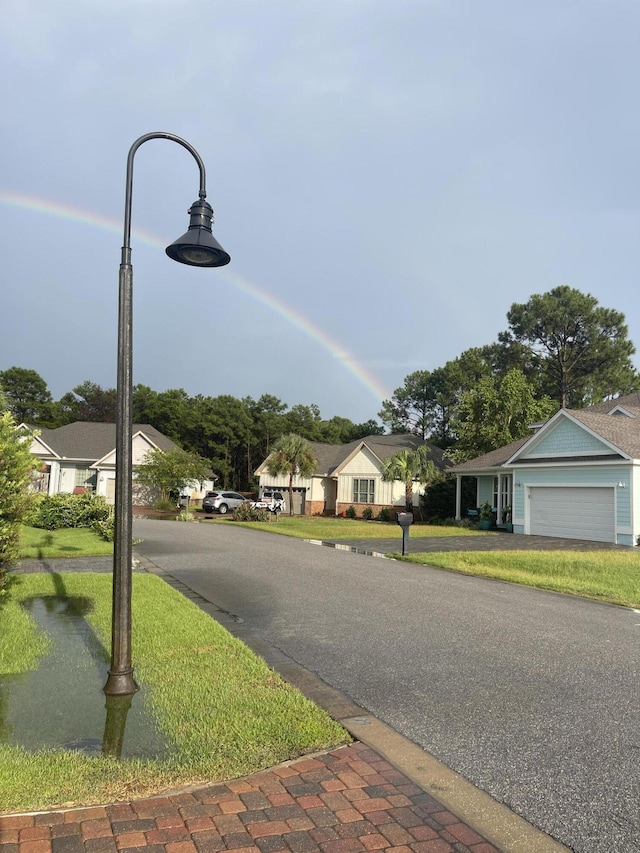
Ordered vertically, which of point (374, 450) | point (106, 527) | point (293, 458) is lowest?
point (106, 527)

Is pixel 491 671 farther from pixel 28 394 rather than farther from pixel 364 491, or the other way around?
pixel 28 394

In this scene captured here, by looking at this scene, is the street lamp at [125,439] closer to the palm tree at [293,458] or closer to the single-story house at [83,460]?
the palm tree at [293,458]

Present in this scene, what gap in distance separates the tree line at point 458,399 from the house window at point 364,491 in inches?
239

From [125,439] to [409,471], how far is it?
99.4 ft

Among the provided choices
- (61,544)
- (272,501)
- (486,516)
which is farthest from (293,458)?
Result: (61,544)

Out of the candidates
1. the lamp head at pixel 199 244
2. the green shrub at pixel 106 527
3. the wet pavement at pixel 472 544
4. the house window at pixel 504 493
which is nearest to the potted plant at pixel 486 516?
the house window at pixel 504 493

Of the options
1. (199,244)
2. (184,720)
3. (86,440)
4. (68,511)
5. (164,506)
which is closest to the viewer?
(184,720)

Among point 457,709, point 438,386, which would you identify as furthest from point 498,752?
point 438,386

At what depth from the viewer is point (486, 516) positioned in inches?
1126

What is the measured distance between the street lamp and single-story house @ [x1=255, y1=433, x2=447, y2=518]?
32.2 metres

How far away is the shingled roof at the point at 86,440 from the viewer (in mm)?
41781

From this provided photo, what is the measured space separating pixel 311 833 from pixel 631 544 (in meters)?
19.4

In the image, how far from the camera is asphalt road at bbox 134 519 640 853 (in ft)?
11.9

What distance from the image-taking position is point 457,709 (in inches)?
194
